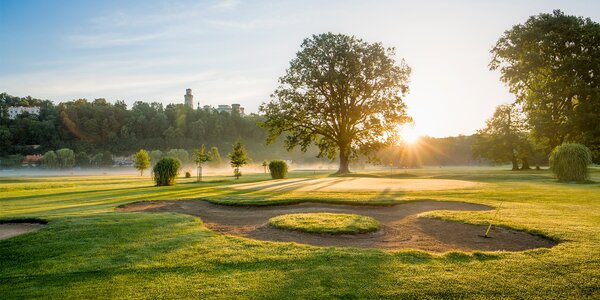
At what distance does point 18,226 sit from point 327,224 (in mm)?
9634

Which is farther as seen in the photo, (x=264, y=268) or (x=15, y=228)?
(x=15, y=228)

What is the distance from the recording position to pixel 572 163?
90.7 feet

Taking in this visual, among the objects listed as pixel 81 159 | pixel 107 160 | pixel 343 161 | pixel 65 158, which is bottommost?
pixel 107 160

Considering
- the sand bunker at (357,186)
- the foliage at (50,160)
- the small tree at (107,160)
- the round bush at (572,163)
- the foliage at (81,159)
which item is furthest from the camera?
the small tree at (107,160)

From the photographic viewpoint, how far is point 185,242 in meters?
8.60

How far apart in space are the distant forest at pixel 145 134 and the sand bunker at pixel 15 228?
91.1 metres

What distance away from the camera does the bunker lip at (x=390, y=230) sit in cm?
859

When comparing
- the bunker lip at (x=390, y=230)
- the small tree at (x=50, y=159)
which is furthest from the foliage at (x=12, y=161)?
the bunker lip at (x=390, y=230)

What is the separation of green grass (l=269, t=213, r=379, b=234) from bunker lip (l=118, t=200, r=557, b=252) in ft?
0.65

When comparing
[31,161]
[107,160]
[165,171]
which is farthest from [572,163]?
[31,161]

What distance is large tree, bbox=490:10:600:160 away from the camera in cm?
3950

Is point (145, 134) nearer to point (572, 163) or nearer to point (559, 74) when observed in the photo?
point (559, 74)

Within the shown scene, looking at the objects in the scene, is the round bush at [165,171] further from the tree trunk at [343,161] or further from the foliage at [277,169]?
the tree trunk at [343,161]

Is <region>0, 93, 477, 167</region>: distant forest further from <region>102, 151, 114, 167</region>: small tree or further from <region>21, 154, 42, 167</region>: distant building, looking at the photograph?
<region>21, 154, 42, 167</region>: distant building
